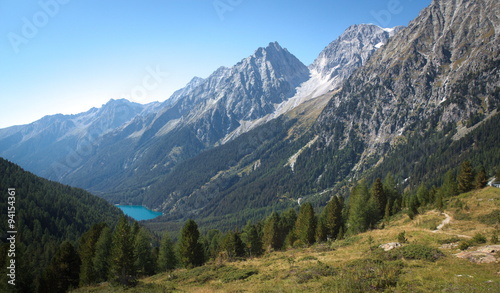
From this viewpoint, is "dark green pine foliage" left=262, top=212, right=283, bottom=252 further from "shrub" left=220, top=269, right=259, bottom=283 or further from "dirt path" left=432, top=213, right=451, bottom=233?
"dirt path" left=432, top=213, right=451, bottom=233

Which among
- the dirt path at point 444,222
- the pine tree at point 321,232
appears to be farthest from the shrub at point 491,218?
the pine tree at point 321,232

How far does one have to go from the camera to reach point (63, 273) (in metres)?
51.2

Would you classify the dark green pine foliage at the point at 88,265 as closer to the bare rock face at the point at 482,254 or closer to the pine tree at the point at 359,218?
the pine tree at the point at 359,218

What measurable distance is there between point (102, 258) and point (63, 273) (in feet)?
22.2

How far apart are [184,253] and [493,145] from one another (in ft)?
636

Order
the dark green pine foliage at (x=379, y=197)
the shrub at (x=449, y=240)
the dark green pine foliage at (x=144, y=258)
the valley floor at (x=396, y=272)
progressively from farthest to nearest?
the dark green pine foliage at (x=379, y=197)
the dark green pine foliage at (x=144, y=258)
the shrub at (x=449, y=240)
the valley floor at (x=396, y=272)

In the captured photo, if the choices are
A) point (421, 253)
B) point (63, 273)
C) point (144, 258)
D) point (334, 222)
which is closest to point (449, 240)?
point (421, 253)

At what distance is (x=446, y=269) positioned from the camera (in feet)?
76.4

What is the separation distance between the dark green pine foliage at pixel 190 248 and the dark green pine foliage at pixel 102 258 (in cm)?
1443

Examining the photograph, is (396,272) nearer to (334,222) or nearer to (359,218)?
(359,218)

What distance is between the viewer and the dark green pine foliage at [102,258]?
52897 mm

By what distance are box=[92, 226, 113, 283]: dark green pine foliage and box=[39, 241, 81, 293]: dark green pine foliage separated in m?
3.76

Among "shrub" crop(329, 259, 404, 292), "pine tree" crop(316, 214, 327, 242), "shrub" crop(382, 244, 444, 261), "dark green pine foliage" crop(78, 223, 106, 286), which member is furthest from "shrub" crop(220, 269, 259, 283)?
"pine tree" crop(316, 214, 327, 242)

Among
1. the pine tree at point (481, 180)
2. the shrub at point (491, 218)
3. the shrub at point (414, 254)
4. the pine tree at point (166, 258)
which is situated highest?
the pine tree at point (481, 180)
